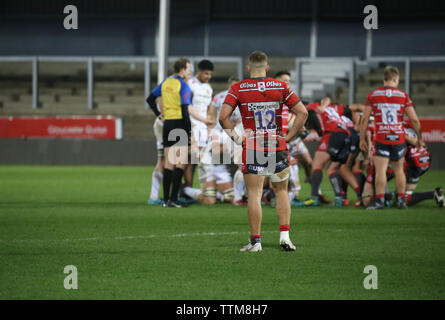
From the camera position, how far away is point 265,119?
8.35 m

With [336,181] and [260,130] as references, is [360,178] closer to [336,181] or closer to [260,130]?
[336,181]

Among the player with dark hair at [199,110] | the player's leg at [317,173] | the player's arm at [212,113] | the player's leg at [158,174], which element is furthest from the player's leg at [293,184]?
the player's leg at [158,174]

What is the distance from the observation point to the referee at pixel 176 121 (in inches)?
506

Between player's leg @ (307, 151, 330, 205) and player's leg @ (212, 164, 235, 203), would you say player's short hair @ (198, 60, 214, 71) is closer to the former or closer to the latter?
player's leg @ (212, 164, 235, 203)

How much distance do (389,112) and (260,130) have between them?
4.56 meters

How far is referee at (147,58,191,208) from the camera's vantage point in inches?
506

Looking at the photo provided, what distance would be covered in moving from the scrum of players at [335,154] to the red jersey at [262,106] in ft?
14.0

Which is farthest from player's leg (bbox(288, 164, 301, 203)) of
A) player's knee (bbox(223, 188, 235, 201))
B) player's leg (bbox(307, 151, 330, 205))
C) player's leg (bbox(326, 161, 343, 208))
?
player's knee (bbox(223, 188, 235, 201))

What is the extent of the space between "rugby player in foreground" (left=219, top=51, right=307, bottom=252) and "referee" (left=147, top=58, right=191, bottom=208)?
4.47 metres

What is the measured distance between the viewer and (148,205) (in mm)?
13602

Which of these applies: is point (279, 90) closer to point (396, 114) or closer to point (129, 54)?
point (396, 114)

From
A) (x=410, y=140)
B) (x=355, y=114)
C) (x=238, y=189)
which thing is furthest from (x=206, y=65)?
(x=410, y=140)

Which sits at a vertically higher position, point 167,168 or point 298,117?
point 298,117
